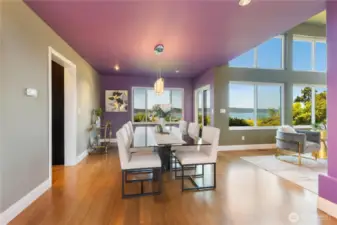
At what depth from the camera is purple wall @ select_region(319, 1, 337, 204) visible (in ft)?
6.87

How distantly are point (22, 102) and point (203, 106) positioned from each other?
18.2 feet

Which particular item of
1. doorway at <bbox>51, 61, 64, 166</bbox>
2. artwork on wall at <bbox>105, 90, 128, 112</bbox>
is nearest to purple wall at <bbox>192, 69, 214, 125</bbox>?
artwork on wall at <bbox>105, 90, 128, 112</bbox>

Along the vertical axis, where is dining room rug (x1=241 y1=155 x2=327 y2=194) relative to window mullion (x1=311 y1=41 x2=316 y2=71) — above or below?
below

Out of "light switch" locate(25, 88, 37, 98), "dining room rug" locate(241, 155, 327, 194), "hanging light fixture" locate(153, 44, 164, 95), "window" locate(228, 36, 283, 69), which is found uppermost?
"window" locate(228, 36, 283, 69)

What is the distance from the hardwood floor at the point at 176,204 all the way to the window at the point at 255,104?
2827 millimetres

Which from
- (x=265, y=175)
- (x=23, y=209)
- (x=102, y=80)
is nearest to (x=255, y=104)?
(x=265, y=175)

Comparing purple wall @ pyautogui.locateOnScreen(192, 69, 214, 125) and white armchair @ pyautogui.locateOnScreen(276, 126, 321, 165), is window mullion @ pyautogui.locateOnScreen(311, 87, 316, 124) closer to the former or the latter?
white armchair @ pyautogui.locateOnScreen(276, 126, 321, 165)

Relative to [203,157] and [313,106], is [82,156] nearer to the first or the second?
[203,157]

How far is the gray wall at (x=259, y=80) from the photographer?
18.6ft

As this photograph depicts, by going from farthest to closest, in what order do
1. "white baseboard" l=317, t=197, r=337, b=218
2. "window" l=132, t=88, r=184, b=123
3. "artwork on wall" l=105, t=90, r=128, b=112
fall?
"window" l=132, t=88, r=184, b=123
"artwork on wall" l=105, t=90, r=128, b=112
"white baseboard" l=317, t=197, r=337, b=218

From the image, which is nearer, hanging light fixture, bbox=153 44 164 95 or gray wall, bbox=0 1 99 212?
gray wall, bbox=0 1 99 212

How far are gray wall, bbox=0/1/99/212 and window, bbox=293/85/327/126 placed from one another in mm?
7004

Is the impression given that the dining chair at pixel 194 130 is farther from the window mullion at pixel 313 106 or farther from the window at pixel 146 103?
the window mullion at pixel 313 106

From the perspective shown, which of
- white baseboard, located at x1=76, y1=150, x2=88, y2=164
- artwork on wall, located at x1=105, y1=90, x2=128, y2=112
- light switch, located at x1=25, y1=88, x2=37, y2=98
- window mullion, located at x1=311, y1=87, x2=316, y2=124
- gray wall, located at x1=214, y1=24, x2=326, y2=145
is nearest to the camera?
light switch, located at x1=25, y1=88, x2=37, y2=98
